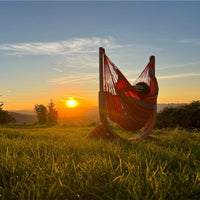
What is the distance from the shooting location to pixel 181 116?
8.07 metres

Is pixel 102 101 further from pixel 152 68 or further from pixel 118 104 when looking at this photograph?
pixel 152 68

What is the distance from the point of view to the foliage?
777 centimetres

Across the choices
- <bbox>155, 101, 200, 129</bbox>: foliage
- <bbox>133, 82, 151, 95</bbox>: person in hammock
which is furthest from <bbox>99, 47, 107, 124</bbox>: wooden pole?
<bbox>155, 101, 200, 129</bbox>: foliage

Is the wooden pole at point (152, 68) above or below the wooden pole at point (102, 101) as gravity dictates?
above

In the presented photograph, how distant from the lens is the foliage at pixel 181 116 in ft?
25.5

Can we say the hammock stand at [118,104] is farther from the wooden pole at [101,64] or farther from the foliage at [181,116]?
the foliage at [181,116]

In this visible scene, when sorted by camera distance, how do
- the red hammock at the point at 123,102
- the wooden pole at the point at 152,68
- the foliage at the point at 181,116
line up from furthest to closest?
the foliage at the point at 181,116 → the wooden pole at the point at 152,68 → the red hammock at the point at 123,102

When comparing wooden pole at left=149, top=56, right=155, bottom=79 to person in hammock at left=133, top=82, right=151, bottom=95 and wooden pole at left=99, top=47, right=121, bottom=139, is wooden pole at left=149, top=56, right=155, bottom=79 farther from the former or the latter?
wooden pole at left=99, top=47, right=121, bottom=139

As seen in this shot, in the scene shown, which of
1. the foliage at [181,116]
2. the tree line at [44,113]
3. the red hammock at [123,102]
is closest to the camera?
the red hammock at [123,102]

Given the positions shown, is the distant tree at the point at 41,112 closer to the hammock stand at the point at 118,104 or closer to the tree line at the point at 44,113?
the tree line at the point at 44,113

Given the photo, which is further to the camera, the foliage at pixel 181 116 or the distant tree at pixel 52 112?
the distant tree at pixel 52 112

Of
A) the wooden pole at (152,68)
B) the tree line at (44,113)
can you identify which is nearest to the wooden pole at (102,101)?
the wooden pole at (152,68)

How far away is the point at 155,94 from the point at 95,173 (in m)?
3.20

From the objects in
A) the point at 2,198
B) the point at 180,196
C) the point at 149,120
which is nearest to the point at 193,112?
the point at 149,120
